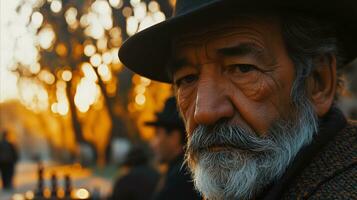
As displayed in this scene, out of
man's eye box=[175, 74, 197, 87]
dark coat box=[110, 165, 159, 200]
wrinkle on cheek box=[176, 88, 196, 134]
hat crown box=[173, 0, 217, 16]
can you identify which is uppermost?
hat crown box=[173, 0, 217, 16]

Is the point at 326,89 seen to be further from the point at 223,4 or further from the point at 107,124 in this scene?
the point at 107,124

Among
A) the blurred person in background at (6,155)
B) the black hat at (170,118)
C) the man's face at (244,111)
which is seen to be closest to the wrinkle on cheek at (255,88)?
the man's face at (244,111)

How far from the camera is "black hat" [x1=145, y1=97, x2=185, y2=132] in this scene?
5.34 metres

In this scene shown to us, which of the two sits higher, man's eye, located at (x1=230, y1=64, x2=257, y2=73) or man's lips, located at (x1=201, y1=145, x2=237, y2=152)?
man's eye, located at (x1=230, y1=64, x2=257, y2=73)

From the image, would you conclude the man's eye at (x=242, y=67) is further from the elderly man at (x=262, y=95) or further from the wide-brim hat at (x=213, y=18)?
the wide-brim hat at (x=213, y=18)

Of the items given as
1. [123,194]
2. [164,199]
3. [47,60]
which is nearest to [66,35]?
[47,60]

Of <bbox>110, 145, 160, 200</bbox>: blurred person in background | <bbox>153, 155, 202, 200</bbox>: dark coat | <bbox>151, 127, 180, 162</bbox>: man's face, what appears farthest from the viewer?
<bbox>110, 145, 160, 200</bbox>: blurred person in background

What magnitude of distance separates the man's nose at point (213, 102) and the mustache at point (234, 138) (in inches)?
1.4

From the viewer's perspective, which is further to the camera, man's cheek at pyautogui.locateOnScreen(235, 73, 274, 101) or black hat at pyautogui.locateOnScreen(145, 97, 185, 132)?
black hat at pyautogui.locateOnScreen(145, 97, 185, 132)

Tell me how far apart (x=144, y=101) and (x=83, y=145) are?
13.7 m

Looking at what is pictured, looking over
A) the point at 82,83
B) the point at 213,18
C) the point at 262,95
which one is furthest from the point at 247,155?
the point at 82,83

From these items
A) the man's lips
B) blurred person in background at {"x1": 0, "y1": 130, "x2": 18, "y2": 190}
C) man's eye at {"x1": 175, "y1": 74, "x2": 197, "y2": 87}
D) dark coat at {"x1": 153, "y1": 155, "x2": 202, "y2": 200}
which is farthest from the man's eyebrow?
blurred person in background at {"x1": 0, "y1": 130, "x2": 18, "y2": 190}

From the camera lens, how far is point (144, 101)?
2177 cm

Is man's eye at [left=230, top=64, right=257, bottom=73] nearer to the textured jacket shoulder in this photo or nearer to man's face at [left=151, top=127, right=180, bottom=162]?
the textured jacket shoulder
